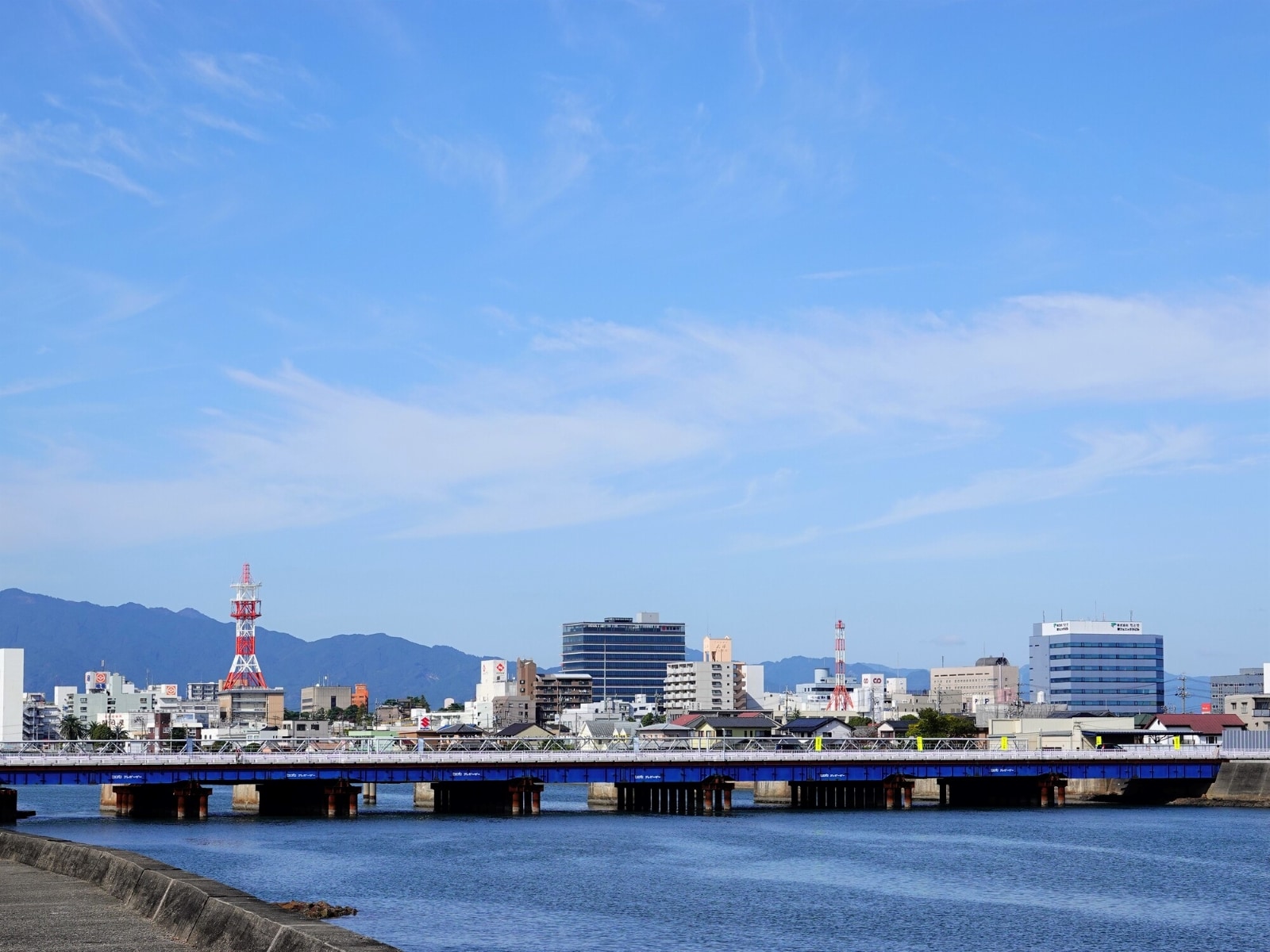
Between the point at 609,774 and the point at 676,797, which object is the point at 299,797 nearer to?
the point at 609,774

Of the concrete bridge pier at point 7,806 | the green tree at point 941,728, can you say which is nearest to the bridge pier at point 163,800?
the concrete bridge pier at point 7,806

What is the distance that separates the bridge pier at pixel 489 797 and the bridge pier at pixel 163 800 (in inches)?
597

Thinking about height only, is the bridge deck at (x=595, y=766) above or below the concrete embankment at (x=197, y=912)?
below

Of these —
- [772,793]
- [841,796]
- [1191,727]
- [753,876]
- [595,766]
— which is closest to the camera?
[753,876]

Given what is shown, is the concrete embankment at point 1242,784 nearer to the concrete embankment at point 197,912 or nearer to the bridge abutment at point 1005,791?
the bridge abutment at point 1005,791

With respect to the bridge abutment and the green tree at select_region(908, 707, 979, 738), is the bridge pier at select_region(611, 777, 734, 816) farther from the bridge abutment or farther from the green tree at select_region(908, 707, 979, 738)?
the green tree at select_region(908, 707, 979, 738)

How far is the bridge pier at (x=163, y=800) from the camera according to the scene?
93.4 meters

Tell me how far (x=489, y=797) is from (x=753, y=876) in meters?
43.5

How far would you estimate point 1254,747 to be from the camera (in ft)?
376

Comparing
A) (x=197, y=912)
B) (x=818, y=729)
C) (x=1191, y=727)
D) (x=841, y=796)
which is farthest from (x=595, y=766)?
(x=1191, y=727)

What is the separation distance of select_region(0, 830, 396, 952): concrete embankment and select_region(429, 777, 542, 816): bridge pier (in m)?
63.9

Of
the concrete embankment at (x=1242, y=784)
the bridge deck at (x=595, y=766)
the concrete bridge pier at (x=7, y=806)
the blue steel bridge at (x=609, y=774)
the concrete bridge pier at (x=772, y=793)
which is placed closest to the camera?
the concrete bridge pier at (x=7, y=806)

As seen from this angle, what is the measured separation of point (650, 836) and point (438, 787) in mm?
28132

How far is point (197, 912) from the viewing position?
1065 inches
